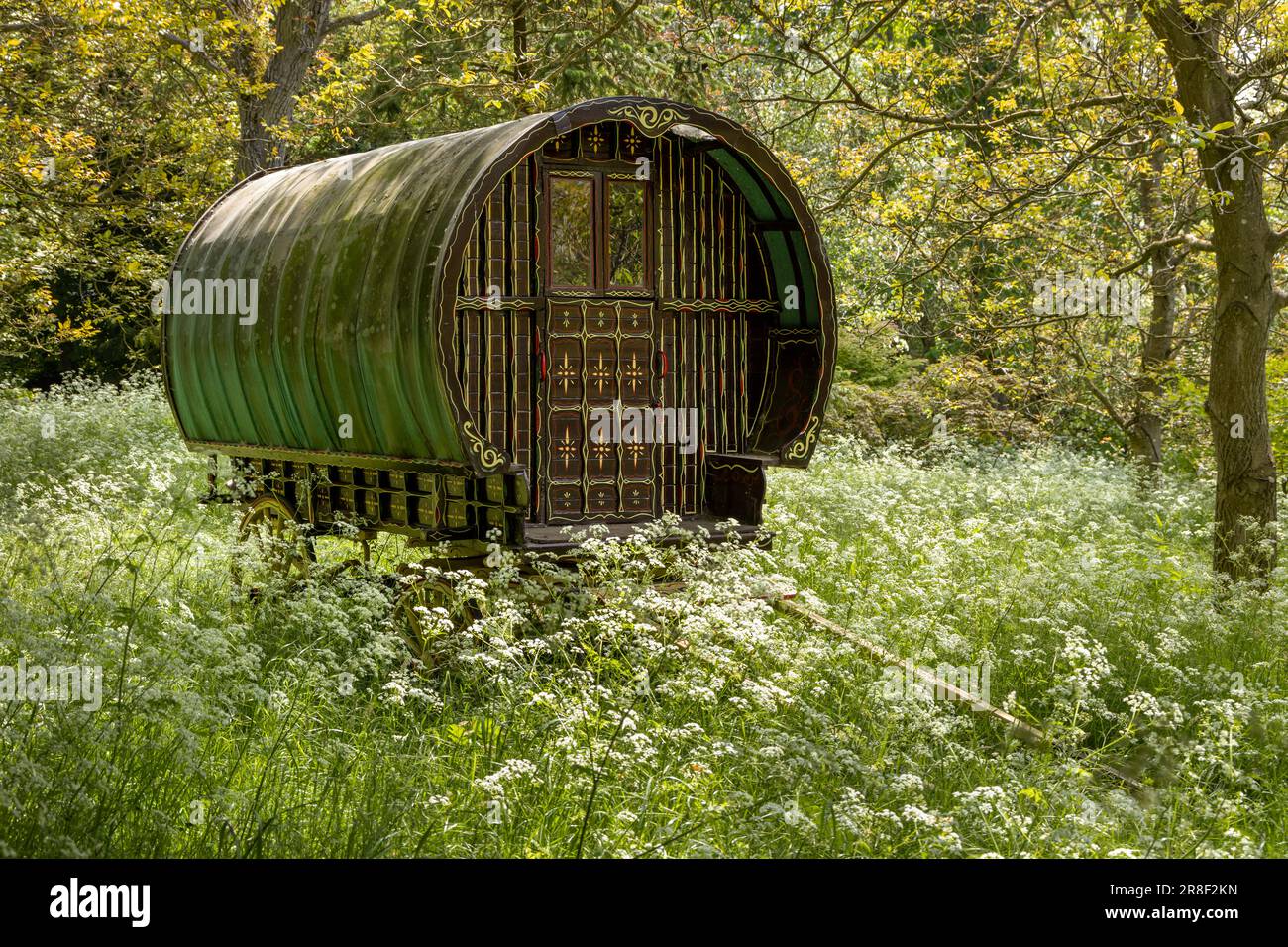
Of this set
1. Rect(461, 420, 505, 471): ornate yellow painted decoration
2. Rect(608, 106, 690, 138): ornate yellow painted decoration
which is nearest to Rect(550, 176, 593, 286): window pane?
Rect(608, 106, 690, 138): ornate yellow painted decoration

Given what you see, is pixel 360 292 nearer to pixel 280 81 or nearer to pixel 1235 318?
pixel 1235 318

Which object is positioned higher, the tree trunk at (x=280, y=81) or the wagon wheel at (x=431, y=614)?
the tree trunk at (x=280, y=81)

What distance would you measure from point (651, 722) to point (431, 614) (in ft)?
6.15

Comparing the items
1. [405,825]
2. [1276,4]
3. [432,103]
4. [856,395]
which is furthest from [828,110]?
[405,825]

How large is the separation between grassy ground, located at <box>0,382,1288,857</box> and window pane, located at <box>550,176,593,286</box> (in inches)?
83.1

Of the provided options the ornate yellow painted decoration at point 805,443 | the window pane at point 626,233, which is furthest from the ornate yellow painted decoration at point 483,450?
the ornate yellow painted decoration at point 805,443

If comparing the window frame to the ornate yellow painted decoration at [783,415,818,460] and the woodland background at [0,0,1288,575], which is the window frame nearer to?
the woodland background at [0,0,1288,575]

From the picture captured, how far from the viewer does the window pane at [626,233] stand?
9.81m

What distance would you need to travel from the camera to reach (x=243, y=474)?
38.0ft

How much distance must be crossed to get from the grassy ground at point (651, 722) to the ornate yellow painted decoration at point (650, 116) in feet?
9.25

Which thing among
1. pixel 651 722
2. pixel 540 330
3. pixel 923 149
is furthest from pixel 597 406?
pixel 923 149

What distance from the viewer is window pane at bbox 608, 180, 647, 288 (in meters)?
9.81

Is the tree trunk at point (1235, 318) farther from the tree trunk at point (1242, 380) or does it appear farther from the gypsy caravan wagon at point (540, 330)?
the gypsy caravan wagon at point (540, 330)
